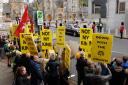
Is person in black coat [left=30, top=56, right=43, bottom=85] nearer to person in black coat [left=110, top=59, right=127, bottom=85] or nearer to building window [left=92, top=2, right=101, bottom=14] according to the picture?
person in black coat [left=110, top=59, right=127, bottom=85]

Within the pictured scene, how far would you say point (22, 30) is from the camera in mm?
18266

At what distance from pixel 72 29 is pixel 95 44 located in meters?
29.9

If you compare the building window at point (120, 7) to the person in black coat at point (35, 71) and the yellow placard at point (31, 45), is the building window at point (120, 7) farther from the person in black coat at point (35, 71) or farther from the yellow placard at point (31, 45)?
the person in black coat at point (35, 71)

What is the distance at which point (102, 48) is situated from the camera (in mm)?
11281

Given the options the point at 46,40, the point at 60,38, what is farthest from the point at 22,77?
the point at 60,38

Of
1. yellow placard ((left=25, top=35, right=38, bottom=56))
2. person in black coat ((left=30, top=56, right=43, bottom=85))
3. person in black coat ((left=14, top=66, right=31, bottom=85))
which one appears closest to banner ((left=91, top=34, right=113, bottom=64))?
person in black coat ((left=30, top=56, right=43, bottom=85))

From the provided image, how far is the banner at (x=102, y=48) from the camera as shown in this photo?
1112cm

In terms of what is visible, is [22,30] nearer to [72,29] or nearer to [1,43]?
[1,43]

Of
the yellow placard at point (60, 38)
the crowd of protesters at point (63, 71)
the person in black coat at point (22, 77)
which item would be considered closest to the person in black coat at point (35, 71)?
the crowd of protesters at point (63, 71)

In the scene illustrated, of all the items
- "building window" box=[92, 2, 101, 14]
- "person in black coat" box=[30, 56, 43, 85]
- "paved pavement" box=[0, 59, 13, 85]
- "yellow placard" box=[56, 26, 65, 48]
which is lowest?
"paved pavement" box=[0, 59, 13, 85]

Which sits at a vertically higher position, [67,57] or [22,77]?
[67,57]

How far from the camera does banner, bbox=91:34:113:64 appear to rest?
11117mm

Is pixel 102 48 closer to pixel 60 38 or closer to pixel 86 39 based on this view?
pixel 86 39

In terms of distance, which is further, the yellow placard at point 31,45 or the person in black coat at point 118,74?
the yellow placard at point 31,45
